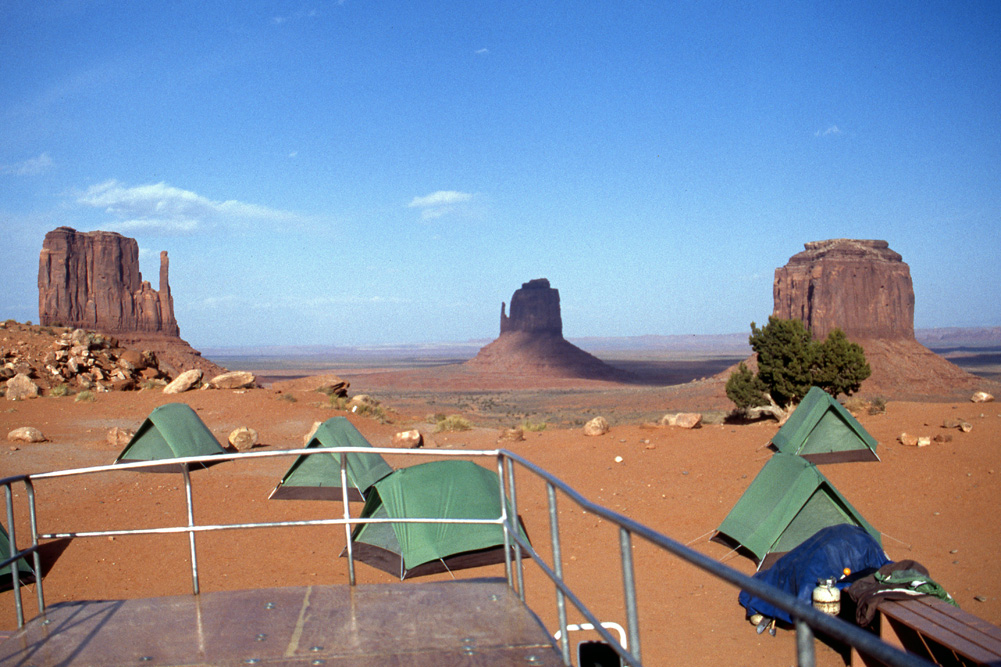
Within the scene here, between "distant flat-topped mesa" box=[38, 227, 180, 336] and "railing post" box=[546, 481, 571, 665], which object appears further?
"distant flat-topped mesa" box=[38, 227, 180, 336]

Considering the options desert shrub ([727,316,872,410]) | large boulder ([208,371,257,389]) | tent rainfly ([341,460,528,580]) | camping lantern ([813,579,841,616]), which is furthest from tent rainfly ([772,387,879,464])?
large boulder ([208,371,257,389])

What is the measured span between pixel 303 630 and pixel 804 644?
3.25 meters

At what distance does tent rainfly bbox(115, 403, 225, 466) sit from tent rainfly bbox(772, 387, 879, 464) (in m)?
13.3

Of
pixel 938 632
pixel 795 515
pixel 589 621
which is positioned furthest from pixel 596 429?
pixel 589 621

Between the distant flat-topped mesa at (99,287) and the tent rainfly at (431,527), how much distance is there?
236 ft

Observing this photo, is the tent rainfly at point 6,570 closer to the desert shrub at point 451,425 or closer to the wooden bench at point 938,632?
the wooden bench at point 938,632

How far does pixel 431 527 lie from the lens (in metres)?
10.8

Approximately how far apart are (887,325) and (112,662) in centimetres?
8369

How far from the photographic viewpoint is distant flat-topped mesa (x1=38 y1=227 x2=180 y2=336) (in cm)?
7144

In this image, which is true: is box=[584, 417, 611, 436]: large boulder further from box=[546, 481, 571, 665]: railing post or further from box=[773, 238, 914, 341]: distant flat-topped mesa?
box=[773, 238, 914, 341]: distant flat-topped mesa

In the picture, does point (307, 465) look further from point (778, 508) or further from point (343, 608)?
point (343, 608)

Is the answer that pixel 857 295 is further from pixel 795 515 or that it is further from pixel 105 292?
pixel 105 292

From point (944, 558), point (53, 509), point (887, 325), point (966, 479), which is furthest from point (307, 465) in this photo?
point (887, 325)

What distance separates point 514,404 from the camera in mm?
67938
